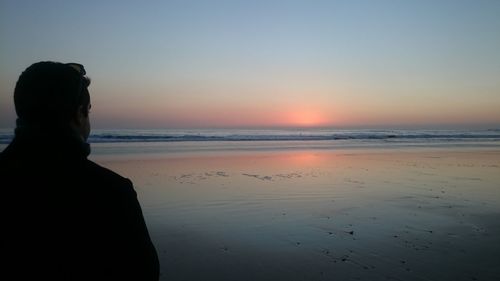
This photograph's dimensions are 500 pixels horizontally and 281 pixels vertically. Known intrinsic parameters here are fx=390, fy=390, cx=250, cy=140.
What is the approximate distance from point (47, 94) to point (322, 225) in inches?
266

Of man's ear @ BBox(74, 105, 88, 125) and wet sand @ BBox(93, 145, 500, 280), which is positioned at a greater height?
man's ear @ BBox(74, 105, 88, 125)

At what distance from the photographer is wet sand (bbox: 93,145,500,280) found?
5414 millimetres

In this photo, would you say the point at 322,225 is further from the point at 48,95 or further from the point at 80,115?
the point at 48,95

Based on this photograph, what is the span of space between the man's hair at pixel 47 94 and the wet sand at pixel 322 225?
12.8ft

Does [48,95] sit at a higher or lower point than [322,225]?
higher

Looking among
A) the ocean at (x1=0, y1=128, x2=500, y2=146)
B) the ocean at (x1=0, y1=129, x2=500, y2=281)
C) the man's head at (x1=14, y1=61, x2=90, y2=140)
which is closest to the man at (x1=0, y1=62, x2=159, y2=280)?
the man's head at (x1=14, y1=61, x2=90, y2=140)

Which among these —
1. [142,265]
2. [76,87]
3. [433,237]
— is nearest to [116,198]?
[142,265]

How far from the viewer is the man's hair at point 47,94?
1.59m

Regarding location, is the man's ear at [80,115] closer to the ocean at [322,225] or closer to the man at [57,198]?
the man at [57,198]

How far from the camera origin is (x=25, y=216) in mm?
1542

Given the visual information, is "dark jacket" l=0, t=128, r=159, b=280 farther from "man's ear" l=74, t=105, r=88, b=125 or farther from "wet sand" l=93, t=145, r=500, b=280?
"wet sand" l=93, t=145, r=500, b=280

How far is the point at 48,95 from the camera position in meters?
1.60

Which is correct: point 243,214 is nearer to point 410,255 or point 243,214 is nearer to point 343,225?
point 343,225

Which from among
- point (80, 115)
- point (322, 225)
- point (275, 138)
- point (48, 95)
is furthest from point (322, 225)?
point (275, 138)
